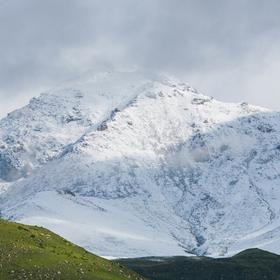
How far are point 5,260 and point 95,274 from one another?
8.96 metres

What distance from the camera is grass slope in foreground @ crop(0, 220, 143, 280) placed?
79919 mm

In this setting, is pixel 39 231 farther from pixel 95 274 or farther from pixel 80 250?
pixel 95 274

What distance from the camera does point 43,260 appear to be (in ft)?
274

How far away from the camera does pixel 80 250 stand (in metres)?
98.2

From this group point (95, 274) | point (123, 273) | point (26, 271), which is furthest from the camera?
point (123, 273)

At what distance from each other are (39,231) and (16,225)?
3.62 metres

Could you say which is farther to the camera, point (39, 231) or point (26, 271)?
point (39, 231)

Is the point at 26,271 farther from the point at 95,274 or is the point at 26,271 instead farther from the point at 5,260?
the point at 95,274

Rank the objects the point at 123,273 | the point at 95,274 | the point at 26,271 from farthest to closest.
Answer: the point at 123,273
the point at 95,274
the point at 26,271

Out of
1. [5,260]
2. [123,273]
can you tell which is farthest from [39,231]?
[5,260]

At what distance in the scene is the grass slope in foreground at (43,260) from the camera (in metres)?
79.9

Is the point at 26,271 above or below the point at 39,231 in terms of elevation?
below

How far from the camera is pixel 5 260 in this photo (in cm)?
8162

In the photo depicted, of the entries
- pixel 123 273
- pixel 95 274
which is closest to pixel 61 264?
pixel 95 274
